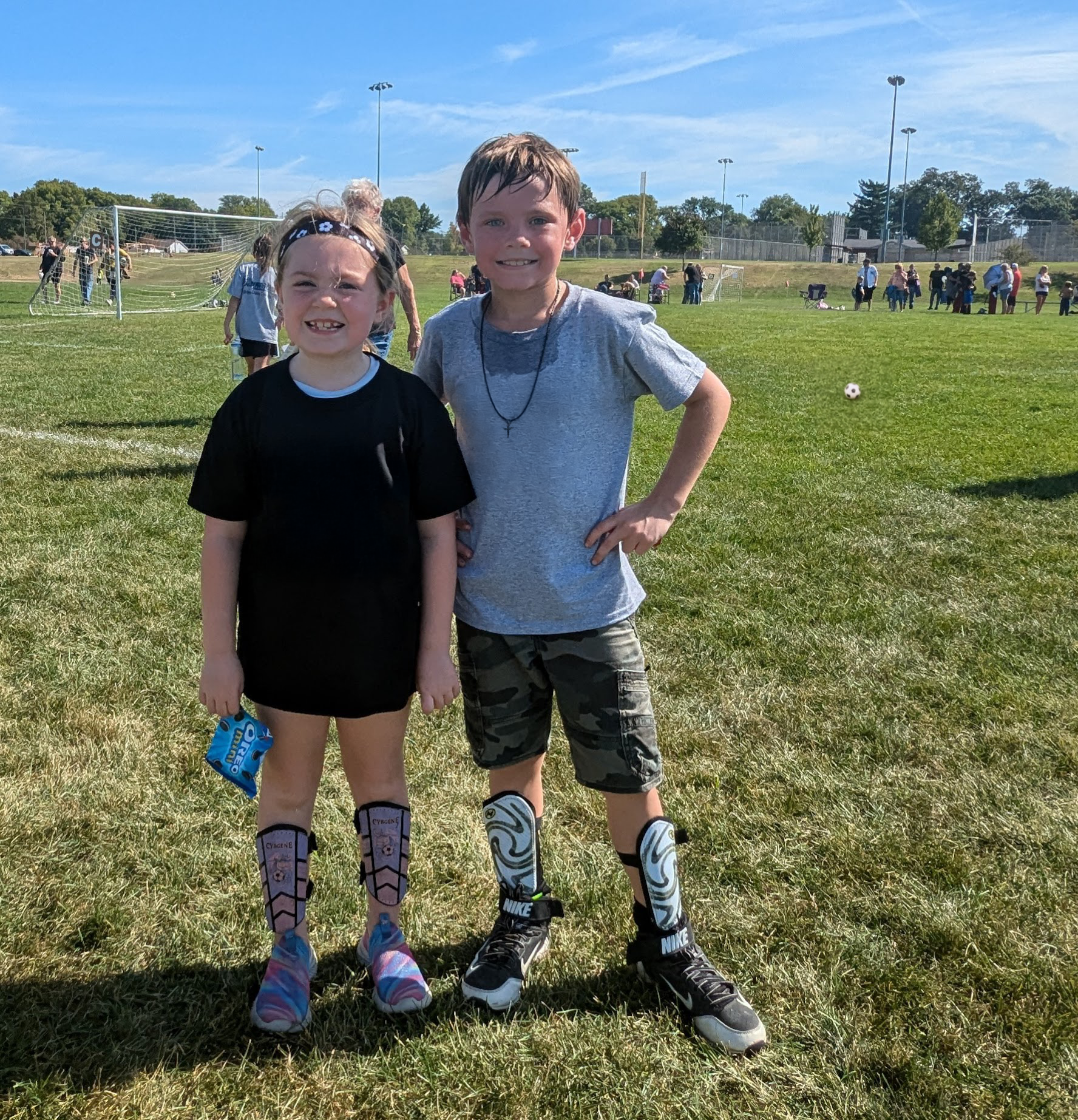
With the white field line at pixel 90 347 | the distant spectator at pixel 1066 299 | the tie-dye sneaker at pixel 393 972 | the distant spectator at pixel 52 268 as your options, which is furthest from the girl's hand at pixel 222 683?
the distant spectator at pixel 1066 299

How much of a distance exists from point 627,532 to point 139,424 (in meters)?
8.27

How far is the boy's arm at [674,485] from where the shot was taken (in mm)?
2166

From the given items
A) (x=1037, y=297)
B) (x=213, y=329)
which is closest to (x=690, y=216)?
(x=1037, y=297)

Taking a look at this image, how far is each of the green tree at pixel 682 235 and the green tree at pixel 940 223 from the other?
65.6 feet

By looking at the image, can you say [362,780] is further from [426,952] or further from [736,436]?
[736,436]

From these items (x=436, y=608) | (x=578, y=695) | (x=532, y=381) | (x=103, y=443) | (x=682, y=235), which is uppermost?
(x=682, y=235)

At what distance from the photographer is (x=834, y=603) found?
4.88 meters

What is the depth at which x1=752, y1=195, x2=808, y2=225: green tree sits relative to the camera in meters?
123

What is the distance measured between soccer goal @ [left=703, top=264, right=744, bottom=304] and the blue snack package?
157 ft

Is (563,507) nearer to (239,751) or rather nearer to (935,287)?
(239,751)

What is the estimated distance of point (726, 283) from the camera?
5216 cm

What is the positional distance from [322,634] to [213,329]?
20.4m

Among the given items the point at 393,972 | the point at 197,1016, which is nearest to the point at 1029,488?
the point at 393,972

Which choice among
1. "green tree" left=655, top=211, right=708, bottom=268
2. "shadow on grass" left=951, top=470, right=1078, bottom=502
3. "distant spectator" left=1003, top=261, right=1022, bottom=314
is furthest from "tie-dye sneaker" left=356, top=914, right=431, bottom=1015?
"green tree" left=655, top=211, right=708, bottom=268
